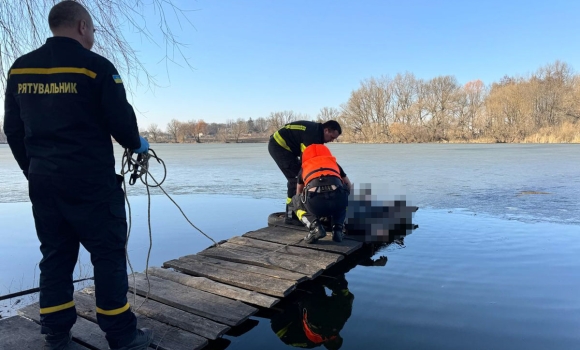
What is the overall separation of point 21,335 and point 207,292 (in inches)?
50.8

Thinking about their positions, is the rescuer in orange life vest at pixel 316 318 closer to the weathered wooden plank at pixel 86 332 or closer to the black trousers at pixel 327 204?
the black trousers at pixel 327 204

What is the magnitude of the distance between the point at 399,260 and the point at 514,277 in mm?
1095

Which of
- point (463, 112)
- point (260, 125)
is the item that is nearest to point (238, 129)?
point (260, 125)

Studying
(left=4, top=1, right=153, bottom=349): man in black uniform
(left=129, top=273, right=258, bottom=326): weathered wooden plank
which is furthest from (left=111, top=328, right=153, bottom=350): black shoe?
(left=129, top=273, right=258, bottom=326): weathered wooden plank

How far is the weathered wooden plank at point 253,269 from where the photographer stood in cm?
357

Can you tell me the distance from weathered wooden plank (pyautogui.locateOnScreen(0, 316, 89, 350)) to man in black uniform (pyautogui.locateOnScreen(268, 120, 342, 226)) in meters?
3.42

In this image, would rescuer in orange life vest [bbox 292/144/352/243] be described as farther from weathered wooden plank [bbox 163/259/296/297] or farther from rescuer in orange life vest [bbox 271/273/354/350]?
weathered wooden plank [bbox 163/259/296/297]

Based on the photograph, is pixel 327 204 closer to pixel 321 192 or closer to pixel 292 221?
pixel 321 192

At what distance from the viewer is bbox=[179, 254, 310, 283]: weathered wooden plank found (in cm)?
357

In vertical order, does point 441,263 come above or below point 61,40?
below

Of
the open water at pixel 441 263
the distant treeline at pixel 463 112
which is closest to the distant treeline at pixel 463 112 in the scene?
the distant treeline at pixel 463 112

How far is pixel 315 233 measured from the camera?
4.62 meters

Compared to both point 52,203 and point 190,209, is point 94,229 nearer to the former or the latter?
point 52,203

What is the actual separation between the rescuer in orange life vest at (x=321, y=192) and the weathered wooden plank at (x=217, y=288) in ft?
4.89
